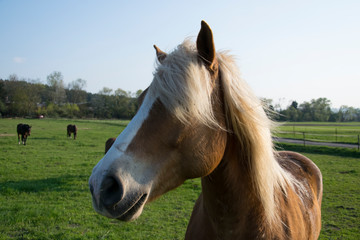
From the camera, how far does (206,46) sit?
4.61 ft

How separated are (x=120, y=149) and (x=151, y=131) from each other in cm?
19

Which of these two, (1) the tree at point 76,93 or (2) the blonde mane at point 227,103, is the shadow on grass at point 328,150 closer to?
(2) the blonde mane at point 227,103

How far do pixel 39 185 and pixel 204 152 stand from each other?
8759mm

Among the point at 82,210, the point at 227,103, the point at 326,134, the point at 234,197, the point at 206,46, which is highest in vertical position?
the point at 206,46

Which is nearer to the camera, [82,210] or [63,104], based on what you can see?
[82,210]

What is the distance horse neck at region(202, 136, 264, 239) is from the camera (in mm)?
1551

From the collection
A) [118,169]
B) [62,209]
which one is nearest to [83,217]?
[62,209]

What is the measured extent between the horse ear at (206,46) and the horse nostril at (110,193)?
0.87 metres

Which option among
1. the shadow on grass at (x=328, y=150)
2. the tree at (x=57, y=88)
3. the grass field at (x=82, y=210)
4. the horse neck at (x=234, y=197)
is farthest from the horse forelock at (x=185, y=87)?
the tree at (x=57, y=88)

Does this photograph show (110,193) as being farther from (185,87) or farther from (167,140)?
(185,87)

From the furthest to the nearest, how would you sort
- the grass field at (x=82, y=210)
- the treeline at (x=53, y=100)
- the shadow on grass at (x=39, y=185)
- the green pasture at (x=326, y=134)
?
the treeline at (x=53, y=100) → the green pasture at (x=326, y=134) → the shadow on grass at (x=39, y=185) → the grass field at (x=82, y=210)

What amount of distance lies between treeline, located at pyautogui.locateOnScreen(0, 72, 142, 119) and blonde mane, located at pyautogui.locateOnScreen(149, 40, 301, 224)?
56331 millimetres

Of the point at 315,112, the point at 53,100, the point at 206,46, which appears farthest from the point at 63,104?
the point at 206,46

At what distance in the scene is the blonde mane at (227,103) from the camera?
131 cm
